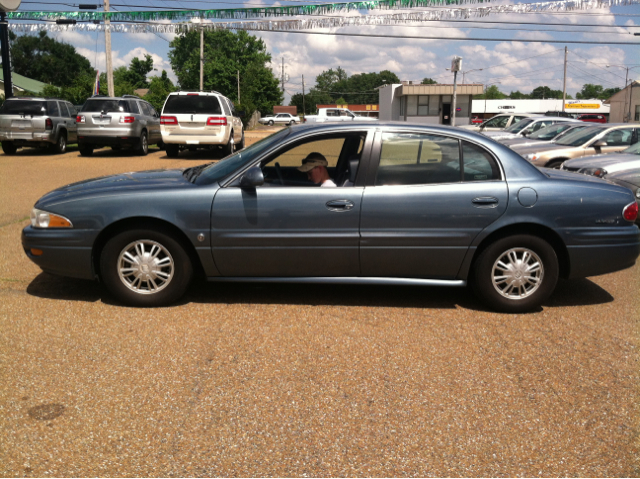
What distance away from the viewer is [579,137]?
13609 mm

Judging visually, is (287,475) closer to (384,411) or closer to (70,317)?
(384,411)

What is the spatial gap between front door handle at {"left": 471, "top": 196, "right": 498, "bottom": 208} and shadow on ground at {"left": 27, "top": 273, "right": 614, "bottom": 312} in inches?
35.6

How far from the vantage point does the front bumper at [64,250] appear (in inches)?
197

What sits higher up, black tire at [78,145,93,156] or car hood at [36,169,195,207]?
black tire at [78,145,93,156]

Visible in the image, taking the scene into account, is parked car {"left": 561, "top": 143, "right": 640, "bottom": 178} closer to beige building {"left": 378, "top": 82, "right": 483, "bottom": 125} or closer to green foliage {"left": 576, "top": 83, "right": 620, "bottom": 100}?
beige building {"left": 378, "top": 82, "right": 483, "bottom": 125}

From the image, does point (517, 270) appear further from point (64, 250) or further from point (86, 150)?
point (86, 150)

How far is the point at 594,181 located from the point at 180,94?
14451 mm

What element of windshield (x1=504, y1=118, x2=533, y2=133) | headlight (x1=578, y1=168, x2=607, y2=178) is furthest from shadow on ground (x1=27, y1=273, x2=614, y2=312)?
windshield (x1=504, y1=118, x2=533, y2=133)

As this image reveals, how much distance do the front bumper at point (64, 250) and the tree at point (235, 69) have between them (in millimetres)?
87790

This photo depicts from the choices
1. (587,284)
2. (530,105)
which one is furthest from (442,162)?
(530,105)

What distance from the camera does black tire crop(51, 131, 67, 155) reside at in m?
19.6

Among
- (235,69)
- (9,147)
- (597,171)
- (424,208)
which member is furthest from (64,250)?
(235,69)

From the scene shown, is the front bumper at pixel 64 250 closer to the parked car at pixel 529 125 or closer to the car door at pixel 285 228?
the car door at pixel 285 228

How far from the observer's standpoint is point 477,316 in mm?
5094
